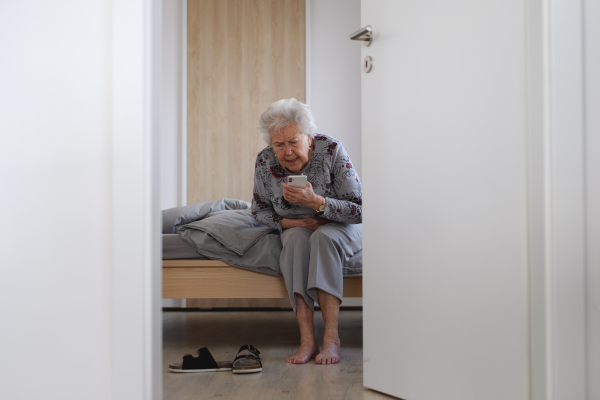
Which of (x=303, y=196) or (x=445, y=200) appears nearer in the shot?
(x=445, y=200)

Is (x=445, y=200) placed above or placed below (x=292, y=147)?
below

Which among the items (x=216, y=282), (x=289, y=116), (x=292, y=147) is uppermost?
(x=289, y=116)

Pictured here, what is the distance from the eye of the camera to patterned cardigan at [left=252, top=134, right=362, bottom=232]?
2066mm

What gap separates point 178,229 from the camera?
2242 mm

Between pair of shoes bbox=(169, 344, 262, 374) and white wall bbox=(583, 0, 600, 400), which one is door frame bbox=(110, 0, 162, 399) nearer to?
pair of shoes bbox=(169, 344, 262, 374)

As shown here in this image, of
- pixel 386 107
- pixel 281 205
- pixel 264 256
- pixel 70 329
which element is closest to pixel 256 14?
pixel 281 205

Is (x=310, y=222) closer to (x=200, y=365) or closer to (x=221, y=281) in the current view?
(x=221, y=281)

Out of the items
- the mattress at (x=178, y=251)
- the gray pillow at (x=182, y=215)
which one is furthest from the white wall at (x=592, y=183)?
the gray pillow at (x=182, y=215)

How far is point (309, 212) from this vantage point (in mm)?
2174

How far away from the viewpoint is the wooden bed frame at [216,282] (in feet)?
6.86

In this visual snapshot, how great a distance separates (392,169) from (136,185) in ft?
2.42

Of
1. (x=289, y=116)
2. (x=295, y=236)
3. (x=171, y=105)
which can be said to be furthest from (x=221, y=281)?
(x=171, y=105)

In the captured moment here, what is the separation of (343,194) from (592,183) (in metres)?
1.22

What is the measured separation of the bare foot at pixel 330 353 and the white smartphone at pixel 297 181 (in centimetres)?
61
